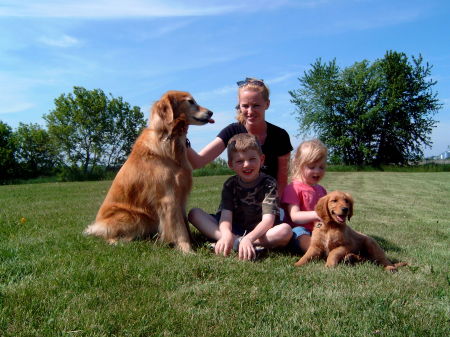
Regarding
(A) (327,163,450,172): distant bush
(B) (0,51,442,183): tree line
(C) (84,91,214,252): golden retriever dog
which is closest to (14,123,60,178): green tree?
(B) (0,51,442,183): tree line

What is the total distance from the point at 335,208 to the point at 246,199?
106 cm

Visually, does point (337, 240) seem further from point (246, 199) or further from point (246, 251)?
point (246, 199)

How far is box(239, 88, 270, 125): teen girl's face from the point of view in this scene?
4.69 meters

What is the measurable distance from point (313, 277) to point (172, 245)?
172cm

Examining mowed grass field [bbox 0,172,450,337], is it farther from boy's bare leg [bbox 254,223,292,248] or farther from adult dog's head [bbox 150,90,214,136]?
adult dog's head [bbox 150,90,214,136]

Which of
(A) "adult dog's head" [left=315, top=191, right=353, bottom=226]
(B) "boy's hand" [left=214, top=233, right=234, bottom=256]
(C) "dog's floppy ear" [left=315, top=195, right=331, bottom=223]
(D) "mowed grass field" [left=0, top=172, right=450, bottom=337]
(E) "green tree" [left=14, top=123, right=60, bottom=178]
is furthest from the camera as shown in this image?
(E) "green tree" [left=14, top=123, right=60, bottom=178]

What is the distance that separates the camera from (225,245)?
382 centimetres

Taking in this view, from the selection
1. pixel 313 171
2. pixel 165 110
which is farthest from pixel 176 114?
pixel 313 171

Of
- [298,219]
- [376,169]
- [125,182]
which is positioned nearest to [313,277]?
[298,219]

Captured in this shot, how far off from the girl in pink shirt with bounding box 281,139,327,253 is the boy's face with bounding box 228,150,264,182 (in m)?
0.50

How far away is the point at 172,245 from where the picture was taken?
425cm

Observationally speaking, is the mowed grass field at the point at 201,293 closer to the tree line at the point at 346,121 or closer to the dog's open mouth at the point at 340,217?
the dog's open mouth at the point at 340,217

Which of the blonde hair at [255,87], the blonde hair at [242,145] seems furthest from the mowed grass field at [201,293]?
the blonde hair at [255,87]

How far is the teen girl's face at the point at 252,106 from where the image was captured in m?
4.69
